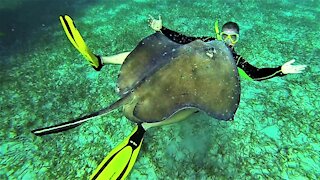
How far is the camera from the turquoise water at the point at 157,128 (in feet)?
12.7

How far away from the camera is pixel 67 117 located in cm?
484

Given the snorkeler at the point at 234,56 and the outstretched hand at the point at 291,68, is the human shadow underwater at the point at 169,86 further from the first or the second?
the outstretched hand at the point at 291,68

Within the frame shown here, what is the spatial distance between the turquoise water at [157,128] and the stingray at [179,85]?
A: 1.47m

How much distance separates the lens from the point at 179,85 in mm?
2740

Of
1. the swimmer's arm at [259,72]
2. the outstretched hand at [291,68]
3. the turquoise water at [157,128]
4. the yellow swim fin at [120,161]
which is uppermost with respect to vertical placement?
the outstretched hand at [291,68]

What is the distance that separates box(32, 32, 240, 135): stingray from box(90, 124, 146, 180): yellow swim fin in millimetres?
562

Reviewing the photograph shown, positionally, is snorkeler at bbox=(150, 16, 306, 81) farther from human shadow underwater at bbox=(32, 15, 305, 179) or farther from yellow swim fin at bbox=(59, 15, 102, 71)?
yellow swim fin at bbox=(59, 15, 102, 71)

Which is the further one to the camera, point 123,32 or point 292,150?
point 123,32

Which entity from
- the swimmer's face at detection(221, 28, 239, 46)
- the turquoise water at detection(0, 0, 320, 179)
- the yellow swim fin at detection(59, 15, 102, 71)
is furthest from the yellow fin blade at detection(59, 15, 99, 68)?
the swimmer's face at detection(221, 28, 239, 46)

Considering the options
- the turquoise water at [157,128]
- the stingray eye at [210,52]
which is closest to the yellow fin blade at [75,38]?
the turquoise water at [157,128]

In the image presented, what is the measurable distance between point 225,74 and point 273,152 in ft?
6.66

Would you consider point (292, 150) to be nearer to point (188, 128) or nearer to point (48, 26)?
point (188, 128)

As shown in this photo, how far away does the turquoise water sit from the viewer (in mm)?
3871

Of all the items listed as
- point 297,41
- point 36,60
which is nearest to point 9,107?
point 36,60
